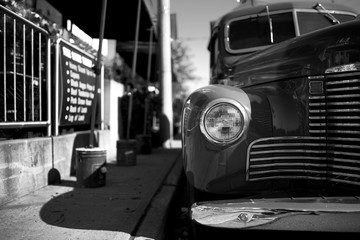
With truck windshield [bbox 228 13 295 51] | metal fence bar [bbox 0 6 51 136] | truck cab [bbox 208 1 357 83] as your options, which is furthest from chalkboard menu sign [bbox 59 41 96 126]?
truck windshield [bbox 228 13 295 51]

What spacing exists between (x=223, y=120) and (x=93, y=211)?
162 centimetres

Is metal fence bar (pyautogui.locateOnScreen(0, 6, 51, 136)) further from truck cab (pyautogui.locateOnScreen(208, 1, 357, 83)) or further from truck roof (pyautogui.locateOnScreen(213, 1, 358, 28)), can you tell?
truck roof (pyautogui.locateOnScreen(213, 1, 358, 28))

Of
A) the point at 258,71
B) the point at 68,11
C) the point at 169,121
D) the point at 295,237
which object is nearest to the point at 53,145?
the point at 258,71

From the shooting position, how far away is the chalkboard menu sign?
4828mm

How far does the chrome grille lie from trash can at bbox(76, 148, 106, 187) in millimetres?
2400

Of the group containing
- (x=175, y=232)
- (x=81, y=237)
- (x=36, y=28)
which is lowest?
(x=175, y=232)

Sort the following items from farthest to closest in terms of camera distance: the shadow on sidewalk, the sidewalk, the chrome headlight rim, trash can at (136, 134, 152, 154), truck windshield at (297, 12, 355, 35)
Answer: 1. trash can at (136, 134, 152, 154)
2. truck windshield at (297, 12, 355, 35)
3. the shadow on sidewalk
4. the sidewalk
5. the chrome headlight rim

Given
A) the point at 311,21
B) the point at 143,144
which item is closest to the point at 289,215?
the point at 311,21

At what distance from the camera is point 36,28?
4.06m

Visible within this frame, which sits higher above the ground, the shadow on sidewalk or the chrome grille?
the chrome grille

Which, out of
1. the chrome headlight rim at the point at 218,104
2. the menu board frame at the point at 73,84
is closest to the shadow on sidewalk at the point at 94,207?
the chrome headlight rim at the point at 218,104

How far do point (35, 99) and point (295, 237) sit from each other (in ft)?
10.7

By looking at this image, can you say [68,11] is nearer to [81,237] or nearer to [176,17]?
[81,237]

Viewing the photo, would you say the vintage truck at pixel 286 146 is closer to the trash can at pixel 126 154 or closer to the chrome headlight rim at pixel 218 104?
the chrome headlight rim at pixel 218 104
